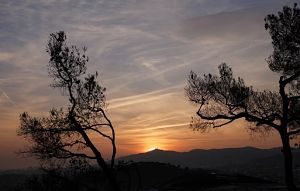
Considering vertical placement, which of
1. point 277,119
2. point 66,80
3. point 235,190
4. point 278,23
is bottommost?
point 235,190

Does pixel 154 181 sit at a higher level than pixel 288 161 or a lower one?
lower

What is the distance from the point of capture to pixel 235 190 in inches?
1412

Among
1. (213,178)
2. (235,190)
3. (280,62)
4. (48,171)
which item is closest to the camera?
(48,171)

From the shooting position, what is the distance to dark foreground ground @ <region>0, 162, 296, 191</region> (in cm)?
3145

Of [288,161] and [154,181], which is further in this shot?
[154,181]

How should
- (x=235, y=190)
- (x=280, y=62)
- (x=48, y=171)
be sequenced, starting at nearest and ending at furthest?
(x=48, y=171)
(x=280, y=62)
(x=235, y=190)

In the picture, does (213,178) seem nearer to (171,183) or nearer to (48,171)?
(171,183)

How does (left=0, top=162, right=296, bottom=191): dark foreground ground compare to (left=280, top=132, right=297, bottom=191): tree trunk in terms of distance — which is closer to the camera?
(left=0, top=162, right=296, bottom=191): dark foreground ground

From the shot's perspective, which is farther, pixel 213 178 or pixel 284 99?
pixel 213 178

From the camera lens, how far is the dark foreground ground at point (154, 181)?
31453 millimetres

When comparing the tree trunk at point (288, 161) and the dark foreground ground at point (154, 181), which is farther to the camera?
the tree trunk at point (288, 161)

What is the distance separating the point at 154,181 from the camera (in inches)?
2052

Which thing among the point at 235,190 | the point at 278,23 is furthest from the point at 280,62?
the point at 235,190

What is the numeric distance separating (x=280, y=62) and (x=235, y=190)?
35.8ft
